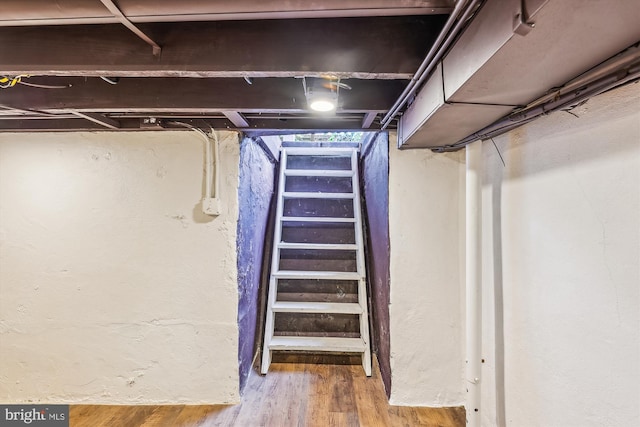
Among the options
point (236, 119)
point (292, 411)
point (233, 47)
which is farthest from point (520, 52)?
point (292, 411)

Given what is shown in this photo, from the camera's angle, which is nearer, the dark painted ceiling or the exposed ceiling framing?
the exposed ceiling framing

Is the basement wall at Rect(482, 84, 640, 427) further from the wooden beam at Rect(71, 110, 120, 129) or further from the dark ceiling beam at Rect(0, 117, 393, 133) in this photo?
the wooden beam at Rect(71, 110, 120, 129)

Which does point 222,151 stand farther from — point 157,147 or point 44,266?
point 44,266

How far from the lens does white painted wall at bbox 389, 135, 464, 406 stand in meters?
1.77

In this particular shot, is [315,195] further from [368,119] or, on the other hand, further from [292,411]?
[292,411]

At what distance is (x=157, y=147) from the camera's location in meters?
1.81

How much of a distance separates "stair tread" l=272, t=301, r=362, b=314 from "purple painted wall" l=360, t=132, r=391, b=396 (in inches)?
7.7

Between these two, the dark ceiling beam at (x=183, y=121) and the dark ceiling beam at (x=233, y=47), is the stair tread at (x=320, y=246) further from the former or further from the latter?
the dark ceiling beam at (x=233, y=47)

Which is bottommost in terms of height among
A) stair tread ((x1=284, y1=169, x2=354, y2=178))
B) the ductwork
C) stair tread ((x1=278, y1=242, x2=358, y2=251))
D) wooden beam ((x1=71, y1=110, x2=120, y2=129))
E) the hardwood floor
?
the hardwood floor

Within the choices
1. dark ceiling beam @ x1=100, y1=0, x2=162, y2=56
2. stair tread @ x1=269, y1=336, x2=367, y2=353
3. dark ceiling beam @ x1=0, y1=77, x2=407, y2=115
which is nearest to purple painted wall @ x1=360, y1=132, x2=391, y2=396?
stair tread @ x1=269, y1=336, x2=367, y2=353

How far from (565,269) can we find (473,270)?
47 cm

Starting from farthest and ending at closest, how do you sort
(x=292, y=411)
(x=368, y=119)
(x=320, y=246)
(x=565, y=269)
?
(x=320, y=246) → (x=292, y=411) → (x=368, y=119) → (x=565, y=269)

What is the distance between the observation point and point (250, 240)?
83.4 inches

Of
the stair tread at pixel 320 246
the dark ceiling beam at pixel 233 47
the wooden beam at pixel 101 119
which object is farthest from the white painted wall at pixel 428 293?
the wooden beam at pixel 101 119
